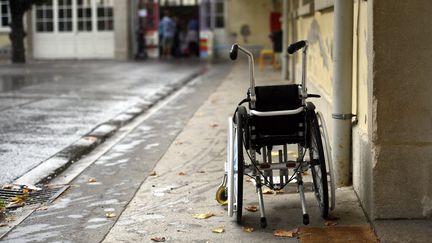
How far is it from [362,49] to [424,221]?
1.54 m

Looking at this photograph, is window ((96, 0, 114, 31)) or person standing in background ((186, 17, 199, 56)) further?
person standing in background ((186, 17, 199, 56))

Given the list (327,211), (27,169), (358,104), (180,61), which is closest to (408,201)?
(327,211)

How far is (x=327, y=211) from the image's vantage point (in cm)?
508

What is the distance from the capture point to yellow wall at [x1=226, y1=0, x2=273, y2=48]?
28062 mm

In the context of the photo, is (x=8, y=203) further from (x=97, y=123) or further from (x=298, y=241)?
(x=97, y=123)

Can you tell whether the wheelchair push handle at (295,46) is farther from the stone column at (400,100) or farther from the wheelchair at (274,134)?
the stone column at (400,100)

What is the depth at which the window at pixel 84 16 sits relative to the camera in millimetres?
A: 30062

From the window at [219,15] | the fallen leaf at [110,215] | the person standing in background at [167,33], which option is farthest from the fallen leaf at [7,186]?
the person standing in background at [167,33]

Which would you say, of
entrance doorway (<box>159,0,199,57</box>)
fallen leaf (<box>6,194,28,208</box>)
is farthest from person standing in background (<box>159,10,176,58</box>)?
A: fallen leaf (<box>6,194,28,208</box>)

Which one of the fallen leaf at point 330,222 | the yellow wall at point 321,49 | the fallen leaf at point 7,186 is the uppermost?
the yellow wall at point 321,49

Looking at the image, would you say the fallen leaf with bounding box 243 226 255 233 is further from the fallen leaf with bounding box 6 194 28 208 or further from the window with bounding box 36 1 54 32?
the window with bounding box 36 1 54 32

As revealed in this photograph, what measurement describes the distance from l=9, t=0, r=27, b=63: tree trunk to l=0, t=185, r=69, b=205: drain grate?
2015 centimetres

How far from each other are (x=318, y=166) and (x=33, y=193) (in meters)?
2.98

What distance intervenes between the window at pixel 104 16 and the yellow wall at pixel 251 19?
5364 mm
